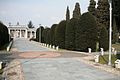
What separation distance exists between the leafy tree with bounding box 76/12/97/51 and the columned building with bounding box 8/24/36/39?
112 meters

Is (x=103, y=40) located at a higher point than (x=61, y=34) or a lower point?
lower

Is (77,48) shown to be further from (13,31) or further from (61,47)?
(13,31)

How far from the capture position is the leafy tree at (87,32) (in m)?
34.1

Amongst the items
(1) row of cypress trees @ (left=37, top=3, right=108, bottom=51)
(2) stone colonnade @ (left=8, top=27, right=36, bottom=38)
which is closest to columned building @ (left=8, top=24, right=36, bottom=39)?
(2) stone colonnade @ (left=8, top=27, right=36, bottom=38)

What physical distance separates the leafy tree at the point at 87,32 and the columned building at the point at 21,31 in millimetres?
112119

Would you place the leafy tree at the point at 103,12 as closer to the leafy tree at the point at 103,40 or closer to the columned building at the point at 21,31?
the leafy tree at the point at 103,40

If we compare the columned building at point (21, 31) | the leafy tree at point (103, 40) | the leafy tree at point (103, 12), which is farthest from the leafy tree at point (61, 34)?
the columned building at point (21, 31)

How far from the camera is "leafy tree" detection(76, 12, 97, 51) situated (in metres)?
34.1

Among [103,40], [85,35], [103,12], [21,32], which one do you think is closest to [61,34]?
[103,40]

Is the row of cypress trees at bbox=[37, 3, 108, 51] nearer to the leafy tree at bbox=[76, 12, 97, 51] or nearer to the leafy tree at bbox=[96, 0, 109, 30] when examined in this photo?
the leafy tree at bbox=[76, 12, 97, 51]

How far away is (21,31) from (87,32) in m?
117

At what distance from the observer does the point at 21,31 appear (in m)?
148

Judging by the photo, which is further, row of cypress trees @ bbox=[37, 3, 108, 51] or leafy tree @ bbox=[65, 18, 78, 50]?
leafy tree @ bbox=[65, 18, 78, 50]

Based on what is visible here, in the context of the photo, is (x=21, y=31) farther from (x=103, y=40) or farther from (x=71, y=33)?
(x=103, y=40)
